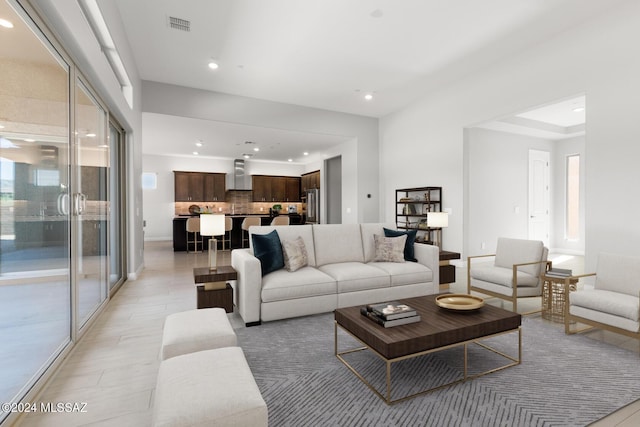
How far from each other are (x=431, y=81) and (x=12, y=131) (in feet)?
19.8

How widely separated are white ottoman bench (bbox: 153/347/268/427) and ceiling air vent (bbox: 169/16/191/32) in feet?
13.7

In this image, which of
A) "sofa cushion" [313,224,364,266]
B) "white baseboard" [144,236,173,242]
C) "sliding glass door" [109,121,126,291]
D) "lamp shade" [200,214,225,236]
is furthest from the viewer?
"white baseboard" [144,236,173,242]

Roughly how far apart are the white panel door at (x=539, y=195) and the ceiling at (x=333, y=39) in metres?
3.22

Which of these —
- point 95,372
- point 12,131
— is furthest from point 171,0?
point 95,372

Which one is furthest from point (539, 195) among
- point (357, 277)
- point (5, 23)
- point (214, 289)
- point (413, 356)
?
point (5, 23)

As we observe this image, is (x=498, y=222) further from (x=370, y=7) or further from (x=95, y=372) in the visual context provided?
(x=95, y=372)

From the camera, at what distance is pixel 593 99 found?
4.11 m

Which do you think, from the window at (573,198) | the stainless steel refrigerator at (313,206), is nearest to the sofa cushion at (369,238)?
the window at (573,198)

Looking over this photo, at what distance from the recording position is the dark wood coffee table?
1.89 metres

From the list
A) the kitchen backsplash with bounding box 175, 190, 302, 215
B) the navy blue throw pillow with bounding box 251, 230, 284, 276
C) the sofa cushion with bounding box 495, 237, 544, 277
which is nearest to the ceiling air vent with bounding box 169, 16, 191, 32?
the navy blue throw pillow with bounding box 251, 230, 284, 276

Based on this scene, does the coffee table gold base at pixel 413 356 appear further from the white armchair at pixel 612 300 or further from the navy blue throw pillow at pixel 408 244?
the navy blue throw pillow at pixel 408 244

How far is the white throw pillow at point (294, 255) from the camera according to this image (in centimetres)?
351

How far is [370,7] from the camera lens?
3.80 metres

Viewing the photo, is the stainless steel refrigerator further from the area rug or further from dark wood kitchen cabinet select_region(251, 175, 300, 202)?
the area rug
